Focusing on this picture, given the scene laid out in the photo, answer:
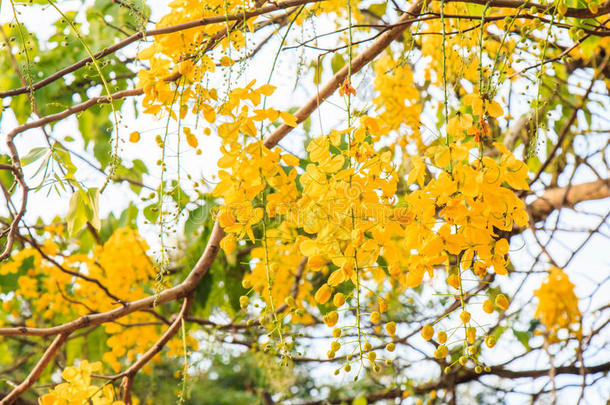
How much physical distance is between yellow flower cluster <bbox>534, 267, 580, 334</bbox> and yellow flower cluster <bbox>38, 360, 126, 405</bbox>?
1.30 meters

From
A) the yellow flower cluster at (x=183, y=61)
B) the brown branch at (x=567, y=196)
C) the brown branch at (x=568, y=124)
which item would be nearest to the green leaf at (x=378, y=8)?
the brown branch at (x=568, y=124)

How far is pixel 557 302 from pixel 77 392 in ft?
4.56

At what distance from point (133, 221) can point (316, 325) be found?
29.7 inches

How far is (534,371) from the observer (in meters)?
1.76

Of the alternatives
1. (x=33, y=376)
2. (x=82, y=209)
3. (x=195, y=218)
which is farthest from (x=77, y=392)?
(x=195, y=218)

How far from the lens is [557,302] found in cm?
174

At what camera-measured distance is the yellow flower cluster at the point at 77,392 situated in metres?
1.01

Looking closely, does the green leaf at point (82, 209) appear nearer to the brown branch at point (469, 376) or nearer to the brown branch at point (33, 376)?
the brown branch at point (33, 376)

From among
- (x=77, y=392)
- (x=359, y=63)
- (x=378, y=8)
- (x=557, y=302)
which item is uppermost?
(x=378, y=8)

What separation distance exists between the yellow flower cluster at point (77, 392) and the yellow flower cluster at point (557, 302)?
4.27 ft

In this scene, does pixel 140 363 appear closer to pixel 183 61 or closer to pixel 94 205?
pixel 94 205

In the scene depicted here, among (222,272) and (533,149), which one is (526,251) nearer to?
(222,272)

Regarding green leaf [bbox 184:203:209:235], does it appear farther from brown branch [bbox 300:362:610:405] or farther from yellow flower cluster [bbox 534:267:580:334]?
yellow flower cluster [bbox 534:267:580:334]

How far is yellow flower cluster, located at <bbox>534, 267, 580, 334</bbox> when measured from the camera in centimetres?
173
